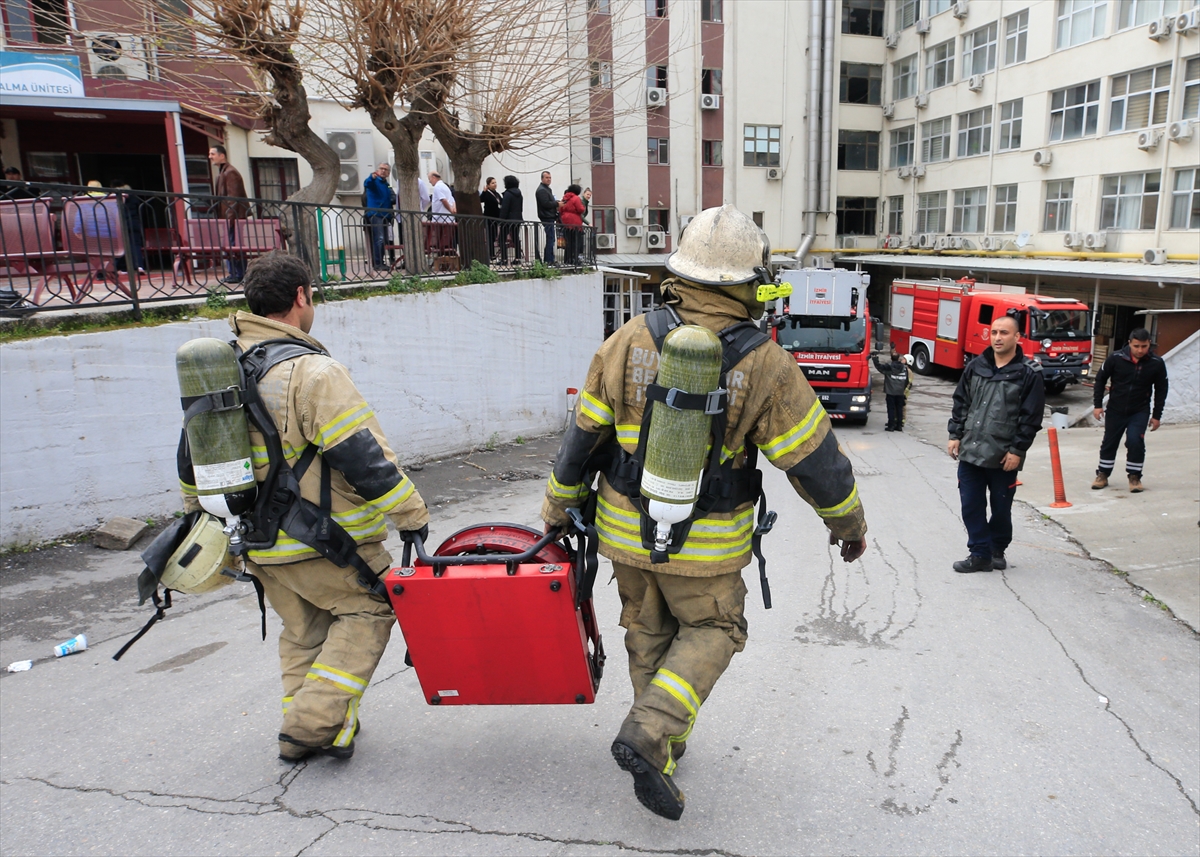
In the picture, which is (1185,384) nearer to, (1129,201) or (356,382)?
(1129,201)

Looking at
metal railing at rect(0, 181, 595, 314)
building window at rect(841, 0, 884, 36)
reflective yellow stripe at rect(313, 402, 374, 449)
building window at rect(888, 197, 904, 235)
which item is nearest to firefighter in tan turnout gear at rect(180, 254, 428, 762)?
reflective yellow stripe at rect(313, 402, 374, 449)

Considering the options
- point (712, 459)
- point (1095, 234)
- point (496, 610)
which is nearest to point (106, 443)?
point (496, 610)

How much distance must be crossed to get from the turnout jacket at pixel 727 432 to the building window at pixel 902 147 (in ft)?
111

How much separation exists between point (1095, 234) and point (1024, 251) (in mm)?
3081

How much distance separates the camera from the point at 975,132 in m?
28.5

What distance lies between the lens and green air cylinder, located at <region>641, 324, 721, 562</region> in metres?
2.38

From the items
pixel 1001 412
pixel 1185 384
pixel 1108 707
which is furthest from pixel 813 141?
pixel 1108 707

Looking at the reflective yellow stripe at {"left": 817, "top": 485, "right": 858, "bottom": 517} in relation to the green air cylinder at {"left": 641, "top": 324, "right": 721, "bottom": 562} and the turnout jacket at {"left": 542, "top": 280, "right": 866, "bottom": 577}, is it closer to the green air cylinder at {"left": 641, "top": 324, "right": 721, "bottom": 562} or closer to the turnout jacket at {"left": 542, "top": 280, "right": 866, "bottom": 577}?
the turnout jacket at {"left": 542, "top": 280, "right": 866, "bottom": 577}

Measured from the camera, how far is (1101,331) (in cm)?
2397

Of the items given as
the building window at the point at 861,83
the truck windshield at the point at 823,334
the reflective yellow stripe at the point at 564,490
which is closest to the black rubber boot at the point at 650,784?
the reflective yellow stripe at the point at 564,490

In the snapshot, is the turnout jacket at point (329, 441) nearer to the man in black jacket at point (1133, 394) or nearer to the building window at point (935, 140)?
the man in black jacket at point (1133, 394)

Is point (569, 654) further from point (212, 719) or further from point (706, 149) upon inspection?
point (706, 149)

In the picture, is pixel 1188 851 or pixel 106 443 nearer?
pixel 1188 851

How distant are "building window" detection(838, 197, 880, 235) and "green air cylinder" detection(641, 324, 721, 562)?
114 ft
